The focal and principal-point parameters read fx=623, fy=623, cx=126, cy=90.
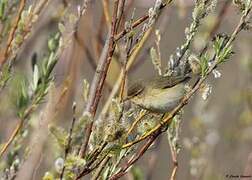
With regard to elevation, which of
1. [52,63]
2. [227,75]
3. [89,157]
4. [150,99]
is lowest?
[227,75]

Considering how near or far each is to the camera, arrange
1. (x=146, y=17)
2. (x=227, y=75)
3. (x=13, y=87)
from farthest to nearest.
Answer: (x=227, y=75) → (x=13, y=87) → (x=146, y=17)

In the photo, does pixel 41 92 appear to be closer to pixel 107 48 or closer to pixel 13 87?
pixel 13 87

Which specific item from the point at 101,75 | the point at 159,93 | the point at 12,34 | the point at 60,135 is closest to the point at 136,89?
the point at 159,93

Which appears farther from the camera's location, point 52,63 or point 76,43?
point 76,43

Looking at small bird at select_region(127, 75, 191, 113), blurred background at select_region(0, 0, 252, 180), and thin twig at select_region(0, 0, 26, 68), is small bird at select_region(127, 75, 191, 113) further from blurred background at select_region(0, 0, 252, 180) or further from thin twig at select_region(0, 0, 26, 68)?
thin twig at select_region(0, 0, 26, 68)

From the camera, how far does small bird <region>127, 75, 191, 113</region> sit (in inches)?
65.5

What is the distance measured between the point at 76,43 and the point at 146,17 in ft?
3.58

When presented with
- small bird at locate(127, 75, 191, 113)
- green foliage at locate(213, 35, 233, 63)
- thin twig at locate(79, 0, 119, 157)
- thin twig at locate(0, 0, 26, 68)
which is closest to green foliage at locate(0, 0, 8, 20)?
thin twig at locate(0, 0, 26, 68)

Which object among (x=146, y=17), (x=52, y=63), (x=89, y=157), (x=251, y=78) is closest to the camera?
(x=89, y=157)

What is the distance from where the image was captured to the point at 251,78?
3207 millimetres

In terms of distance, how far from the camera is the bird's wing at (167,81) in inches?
64.1

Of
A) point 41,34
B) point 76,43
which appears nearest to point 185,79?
point 76,43

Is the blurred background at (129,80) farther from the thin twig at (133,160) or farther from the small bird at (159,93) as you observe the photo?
the thin twig at (133,160)

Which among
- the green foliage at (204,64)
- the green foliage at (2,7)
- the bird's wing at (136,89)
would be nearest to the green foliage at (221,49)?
the green foliage at (204,64)
